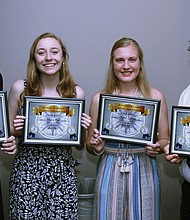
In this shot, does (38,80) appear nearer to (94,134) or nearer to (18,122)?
(18,122)

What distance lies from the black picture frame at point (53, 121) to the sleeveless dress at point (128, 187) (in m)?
0.23

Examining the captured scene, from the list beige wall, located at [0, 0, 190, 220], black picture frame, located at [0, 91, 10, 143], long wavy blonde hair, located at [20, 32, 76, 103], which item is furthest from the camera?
beige wall, located at [0, 0, 190, 220]

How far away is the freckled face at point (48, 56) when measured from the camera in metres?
1.97

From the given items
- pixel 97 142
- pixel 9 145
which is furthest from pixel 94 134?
pixel 9 145

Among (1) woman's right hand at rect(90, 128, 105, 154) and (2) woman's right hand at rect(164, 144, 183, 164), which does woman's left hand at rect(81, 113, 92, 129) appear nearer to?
(1) woman's right hand at rect(90, 128, 105, 154)

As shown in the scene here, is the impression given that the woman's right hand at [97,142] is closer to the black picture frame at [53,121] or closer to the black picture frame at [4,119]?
the black picture frame at [53,121]

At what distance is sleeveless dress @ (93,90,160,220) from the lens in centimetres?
202

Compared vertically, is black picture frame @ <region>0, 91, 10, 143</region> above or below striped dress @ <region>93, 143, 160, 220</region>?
above

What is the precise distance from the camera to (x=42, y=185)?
6.35 ft

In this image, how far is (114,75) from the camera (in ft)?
7.02

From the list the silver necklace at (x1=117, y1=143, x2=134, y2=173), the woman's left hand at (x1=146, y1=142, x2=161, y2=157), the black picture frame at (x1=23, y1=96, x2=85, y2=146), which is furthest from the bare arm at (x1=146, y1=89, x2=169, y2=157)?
the black picture frame at (x1=23, y1=96, x2=85, y2=146)

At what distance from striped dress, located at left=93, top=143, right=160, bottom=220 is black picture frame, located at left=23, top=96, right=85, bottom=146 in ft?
0.81

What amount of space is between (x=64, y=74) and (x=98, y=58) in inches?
34.0

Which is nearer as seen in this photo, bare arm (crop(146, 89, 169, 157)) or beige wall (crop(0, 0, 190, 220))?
bare arm (crop(146, 89, 169, 157))
